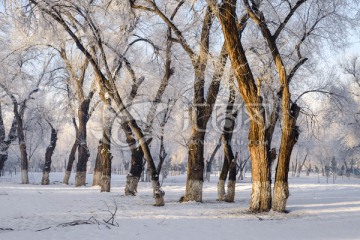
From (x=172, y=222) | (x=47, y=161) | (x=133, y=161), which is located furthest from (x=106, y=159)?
(x=47, y=161)

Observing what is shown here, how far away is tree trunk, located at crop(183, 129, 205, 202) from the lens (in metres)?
15.4

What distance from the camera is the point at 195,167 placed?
1541 centimetres

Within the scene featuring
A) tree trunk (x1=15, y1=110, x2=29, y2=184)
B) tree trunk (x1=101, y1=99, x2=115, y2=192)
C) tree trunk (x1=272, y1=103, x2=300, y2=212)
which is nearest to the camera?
tree trunk (x1=272, y1=103, x2=300, y2=212)

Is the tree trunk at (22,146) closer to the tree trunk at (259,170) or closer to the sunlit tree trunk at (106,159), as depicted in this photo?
the sunlit tree trunk at (106,159)

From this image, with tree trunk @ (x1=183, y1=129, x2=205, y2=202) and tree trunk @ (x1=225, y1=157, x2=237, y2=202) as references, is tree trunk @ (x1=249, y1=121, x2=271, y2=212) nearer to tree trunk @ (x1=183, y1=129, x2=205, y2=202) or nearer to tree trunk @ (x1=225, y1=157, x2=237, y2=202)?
tree trunk @ (x1=183, y1=129, x2=205, y2=202)

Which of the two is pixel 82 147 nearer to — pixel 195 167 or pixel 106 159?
pixel 106 159

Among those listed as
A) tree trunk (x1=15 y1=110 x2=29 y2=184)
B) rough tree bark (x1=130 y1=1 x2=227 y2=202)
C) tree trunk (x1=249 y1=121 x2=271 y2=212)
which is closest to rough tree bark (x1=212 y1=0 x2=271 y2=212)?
tree trunk (x1=249 y1=121 x2=271 y2=212)

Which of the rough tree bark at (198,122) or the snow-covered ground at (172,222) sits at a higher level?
the rough tree bark at (198,122)

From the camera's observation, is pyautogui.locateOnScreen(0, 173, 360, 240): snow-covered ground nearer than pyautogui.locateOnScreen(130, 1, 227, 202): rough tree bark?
Yes

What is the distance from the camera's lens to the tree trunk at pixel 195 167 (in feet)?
50.6

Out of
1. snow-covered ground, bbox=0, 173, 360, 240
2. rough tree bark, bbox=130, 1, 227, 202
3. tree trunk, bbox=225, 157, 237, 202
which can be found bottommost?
snow-covered ground, bbox=0, 173, 360, 240

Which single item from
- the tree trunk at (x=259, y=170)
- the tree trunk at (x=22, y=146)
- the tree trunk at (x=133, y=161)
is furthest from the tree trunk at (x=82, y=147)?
the tree trunk at (x=259, y=170)

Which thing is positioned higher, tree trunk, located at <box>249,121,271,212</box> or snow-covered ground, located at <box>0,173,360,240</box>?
tree trunk, located at <box>249,121,271,212</box>

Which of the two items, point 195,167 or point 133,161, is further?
point 133,161
